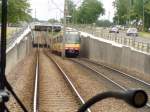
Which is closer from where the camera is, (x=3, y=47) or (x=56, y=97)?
(x=3, y=47)

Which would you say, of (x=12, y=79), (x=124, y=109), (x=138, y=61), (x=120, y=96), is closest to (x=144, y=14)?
(x=138, y=61)

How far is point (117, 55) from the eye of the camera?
45.5 m

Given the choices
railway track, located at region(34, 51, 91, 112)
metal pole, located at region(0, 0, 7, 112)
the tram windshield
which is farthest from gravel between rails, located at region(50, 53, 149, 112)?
the tram windshield

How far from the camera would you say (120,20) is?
15212cm

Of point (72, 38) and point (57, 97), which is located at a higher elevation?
point (72, 38)

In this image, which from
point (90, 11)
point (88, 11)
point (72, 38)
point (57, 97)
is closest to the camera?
point (57, 97)

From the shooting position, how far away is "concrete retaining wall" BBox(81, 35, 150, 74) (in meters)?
36.4

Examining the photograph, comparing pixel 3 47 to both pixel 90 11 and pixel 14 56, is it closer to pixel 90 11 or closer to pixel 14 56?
pixel 14 56

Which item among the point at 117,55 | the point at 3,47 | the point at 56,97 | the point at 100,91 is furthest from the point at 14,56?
the point at 3,47

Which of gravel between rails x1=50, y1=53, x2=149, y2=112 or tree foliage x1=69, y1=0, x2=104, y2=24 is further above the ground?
tree foliage x1=69, y1=0, x2=104, y2=24

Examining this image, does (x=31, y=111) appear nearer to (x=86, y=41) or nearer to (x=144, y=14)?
(x=86, y=41)

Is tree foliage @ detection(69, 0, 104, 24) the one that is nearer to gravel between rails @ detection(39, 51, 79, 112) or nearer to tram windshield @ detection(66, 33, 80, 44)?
tram windshield @ detection(66, 33, 80, 44)

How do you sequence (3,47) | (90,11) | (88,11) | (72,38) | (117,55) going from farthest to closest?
(90,11), (88,11), (72,38), (117,55), (3,47)

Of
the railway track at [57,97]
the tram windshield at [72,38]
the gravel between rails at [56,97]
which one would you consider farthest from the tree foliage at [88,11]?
the railway track at [57,97]
